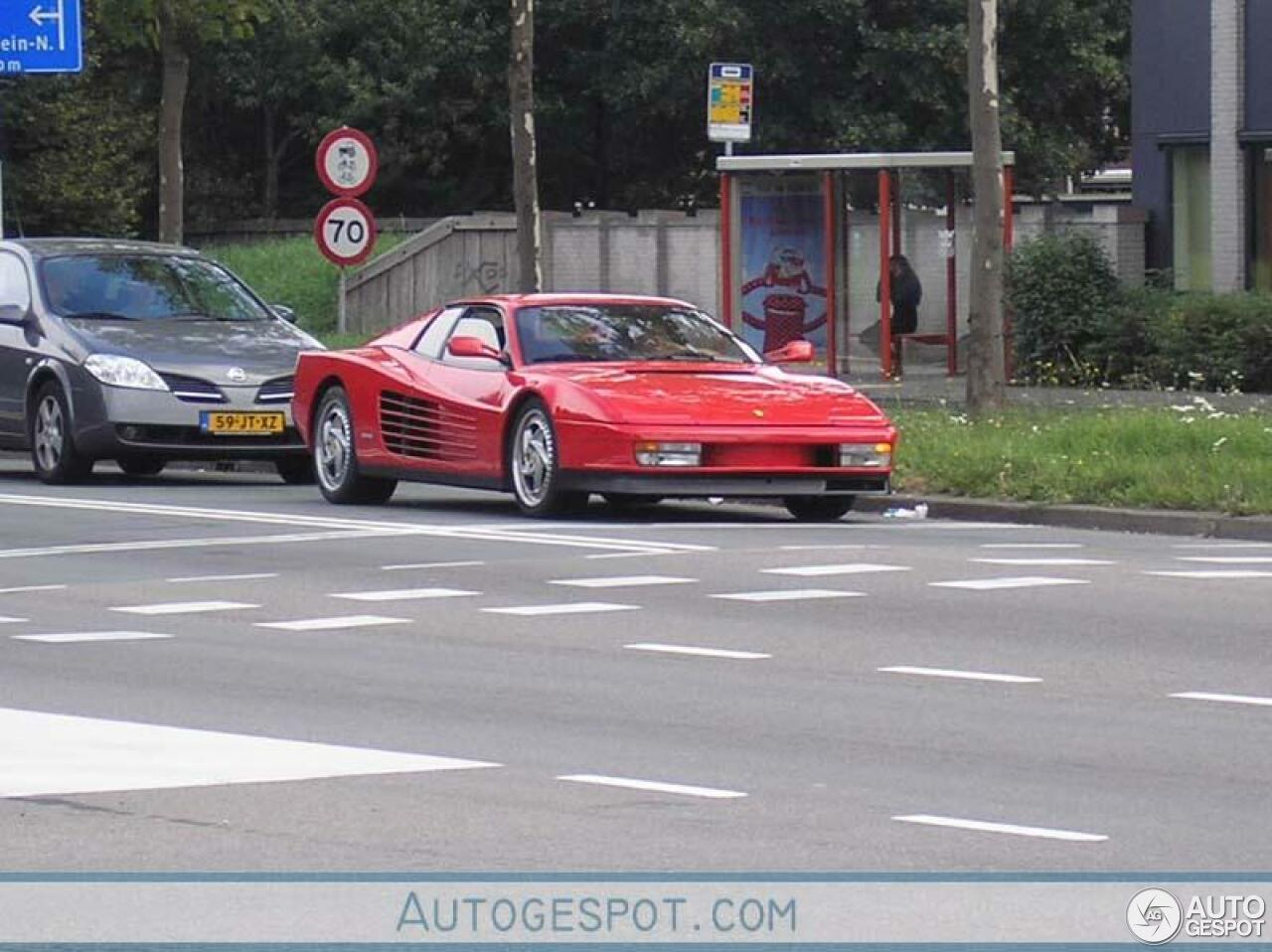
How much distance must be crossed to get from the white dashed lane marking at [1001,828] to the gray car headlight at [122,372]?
1353 cm

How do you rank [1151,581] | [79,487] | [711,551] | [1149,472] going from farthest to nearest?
[79,487] → [1149,472] → [711,551] → [1151,581]

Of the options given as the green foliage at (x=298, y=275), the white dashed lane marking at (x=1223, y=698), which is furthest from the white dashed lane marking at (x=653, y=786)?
the green foliage at (x=298, y=275)

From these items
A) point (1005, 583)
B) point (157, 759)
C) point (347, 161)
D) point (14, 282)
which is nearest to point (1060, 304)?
point (347, 161)

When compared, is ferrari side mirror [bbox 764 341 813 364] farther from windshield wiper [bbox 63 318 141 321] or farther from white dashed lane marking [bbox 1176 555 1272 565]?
windshield wiper [bbox 63 318 141 321]

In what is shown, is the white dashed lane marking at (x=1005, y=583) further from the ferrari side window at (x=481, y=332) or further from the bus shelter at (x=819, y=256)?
the bus shelter at (x=819, y=256)

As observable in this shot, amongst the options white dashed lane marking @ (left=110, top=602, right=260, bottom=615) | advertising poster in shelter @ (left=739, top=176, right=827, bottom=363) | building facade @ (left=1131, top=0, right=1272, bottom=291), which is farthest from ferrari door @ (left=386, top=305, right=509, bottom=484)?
building facade @ (left=1131, top=0, right=1272, bottom=291)

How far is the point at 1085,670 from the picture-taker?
37.5 feet

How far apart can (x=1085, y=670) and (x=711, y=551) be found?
473 cm

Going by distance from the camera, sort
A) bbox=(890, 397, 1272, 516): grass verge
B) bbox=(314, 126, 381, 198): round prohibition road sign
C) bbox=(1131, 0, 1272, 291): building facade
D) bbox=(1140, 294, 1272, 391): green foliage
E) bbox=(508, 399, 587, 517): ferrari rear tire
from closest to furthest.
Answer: bbox=(508, 399, 587, 517): ferrari rear tire → bbox=(890, 397, 1272, 516): grass verge → bbox=(314, 126, 381, 198): round prohibition road sign → bbox=(1140, 294, 1272, 391): green foliage → bbox=(1131, 0, 1272, 291): building facade

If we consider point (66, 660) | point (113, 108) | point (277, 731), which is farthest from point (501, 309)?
point (113, 108)

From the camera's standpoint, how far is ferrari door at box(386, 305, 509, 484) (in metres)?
18.8

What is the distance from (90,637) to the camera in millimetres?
12711

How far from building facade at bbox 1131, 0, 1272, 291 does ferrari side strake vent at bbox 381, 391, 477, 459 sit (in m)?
14.2

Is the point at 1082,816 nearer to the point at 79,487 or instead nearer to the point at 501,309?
the point at 501,309
